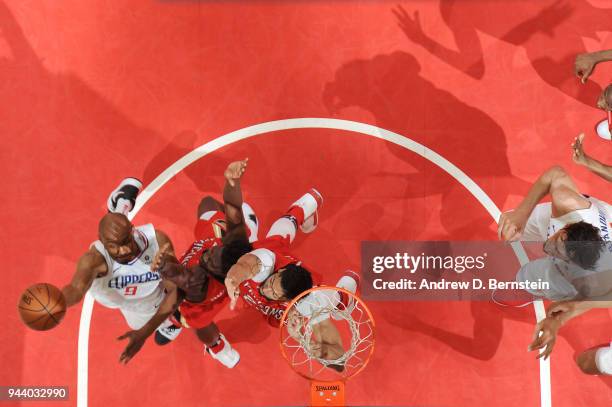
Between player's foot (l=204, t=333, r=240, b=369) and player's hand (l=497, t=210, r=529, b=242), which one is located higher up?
player's hand (l=497, t=210, r=529, b=242)

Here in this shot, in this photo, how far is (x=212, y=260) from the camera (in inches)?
198

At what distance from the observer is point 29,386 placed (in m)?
5.50

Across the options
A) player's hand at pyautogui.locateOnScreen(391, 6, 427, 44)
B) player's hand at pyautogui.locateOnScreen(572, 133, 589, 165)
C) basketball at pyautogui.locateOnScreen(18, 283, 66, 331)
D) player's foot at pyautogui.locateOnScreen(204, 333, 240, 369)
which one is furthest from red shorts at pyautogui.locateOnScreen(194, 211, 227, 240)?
player's hand at pyautogui.locateOnScreen(572, 133, 589, 165)

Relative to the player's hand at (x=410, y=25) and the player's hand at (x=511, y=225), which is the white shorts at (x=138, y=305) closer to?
the player's hand at (x=511, y=225)

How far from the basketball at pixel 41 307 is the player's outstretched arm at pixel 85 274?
0.18 meters

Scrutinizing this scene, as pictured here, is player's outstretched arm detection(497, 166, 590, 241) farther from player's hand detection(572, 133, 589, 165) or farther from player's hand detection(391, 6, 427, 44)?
player's hand detection(391, 6, 427, 44)

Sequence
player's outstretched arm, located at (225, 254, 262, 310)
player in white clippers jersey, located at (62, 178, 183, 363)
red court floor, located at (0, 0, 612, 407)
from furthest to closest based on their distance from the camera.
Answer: red court floor, located at (0, 0, 612, 407), player in white clippers jersey, located at (62, 178, 183, 363), player's outstretched arm, located at (225, 254, 262, 310)

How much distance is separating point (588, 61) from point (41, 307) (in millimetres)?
5279

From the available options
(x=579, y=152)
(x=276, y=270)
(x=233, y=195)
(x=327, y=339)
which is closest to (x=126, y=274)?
(x=233, y=195)

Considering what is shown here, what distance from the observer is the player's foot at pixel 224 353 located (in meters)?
5.37

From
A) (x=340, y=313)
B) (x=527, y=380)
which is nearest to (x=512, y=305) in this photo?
(x=527, y=380)

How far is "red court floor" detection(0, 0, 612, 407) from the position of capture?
5434 mm

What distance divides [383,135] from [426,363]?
2.16 meters

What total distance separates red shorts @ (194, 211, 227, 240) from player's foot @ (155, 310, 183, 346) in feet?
2.64
